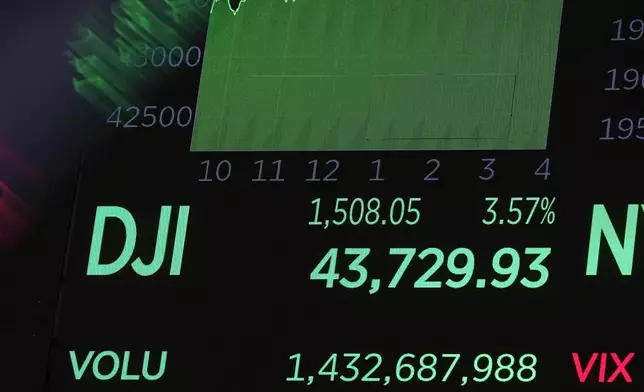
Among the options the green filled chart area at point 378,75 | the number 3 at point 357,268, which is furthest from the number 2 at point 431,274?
the green filled chart area at point 378,75

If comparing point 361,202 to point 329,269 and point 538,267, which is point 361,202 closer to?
point 329,269

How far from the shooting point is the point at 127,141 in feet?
26.0

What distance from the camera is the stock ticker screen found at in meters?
7.30

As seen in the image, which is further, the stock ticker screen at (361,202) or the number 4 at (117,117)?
the number 4 at (117,117)

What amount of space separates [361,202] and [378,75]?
437mm

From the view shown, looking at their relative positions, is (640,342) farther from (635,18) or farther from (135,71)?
(135,71)

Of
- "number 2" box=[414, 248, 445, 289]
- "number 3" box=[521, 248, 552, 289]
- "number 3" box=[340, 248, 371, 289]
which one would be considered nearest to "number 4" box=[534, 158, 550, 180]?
"number 3" box=[521, 248, 552, 289]

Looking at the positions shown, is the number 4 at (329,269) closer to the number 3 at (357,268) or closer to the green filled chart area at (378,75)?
the number 3 at (357,268)

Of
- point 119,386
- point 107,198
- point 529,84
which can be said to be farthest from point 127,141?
point 529,84

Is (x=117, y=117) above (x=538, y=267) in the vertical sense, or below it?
above

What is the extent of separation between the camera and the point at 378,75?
774cm

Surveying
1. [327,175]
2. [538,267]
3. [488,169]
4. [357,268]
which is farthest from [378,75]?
[538,267]

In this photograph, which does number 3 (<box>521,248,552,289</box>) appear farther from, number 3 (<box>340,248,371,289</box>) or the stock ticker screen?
number 3 (<box>340,248,371,289</box>)

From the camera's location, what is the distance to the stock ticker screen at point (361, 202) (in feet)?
23.9
